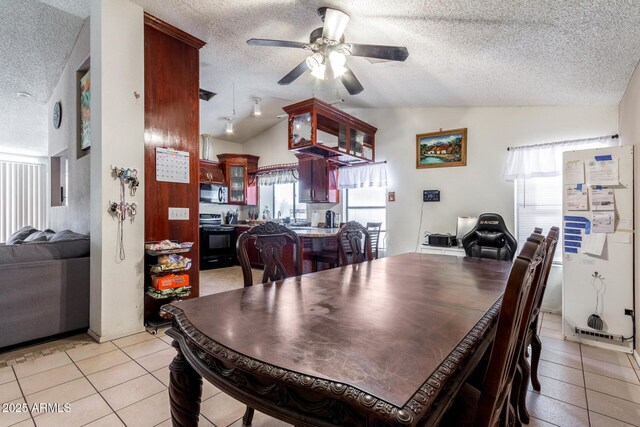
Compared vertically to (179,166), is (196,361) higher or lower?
lower

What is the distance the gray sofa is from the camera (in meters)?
2.36

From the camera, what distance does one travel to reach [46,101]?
4.96 m

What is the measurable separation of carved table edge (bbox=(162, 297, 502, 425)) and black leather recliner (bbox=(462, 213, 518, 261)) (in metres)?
2.42

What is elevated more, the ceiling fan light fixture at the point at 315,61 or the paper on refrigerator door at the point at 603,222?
the ceiling fan light fixture at the point at 315,61

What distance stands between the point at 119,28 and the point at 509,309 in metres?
3.48

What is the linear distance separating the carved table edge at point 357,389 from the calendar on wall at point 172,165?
238 cm

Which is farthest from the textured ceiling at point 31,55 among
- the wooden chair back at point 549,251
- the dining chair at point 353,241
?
the wooden chair back at point 549,251

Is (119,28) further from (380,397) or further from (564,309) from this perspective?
(564,309)

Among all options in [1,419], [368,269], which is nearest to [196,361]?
[368,269]

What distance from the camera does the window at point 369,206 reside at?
17.0 feet

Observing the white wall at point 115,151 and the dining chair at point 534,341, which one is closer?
the dining chair at point 534,341

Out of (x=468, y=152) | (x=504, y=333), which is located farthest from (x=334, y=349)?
(x=468, y=152)

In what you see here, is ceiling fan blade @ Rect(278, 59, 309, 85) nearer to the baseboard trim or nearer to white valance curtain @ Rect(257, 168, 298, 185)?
the baseboard trim

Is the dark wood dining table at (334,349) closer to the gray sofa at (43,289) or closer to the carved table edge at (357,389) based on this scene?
the carved table edge at (357,389)
